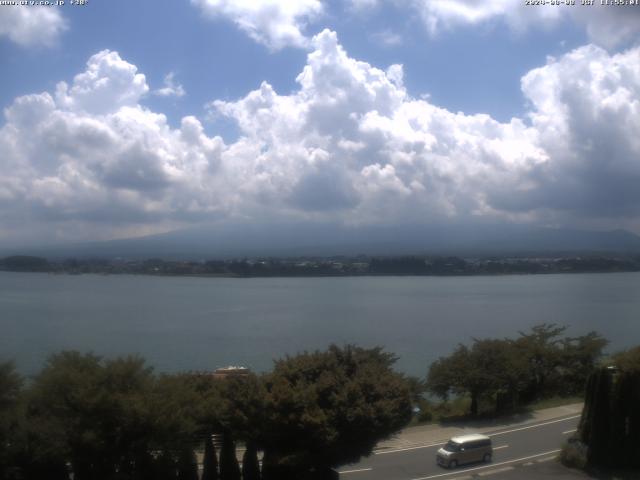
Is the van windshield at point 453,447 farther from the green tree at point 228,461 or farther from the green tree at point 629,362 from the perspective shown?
the green tree at point 228,461

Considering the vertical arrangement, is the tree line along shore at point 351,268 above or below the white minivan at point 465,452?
above

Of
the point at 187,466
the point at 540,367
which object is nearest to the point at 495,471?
the point at 187,466

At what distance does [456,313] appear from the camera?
44812 mm

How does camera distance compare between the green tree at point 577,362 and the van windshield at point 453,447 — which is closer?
the van windshield at point 453,447

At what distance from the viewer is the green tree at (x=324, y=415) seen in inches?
347

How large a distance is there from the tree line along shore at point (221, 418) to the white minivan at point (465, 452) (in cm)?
→ 138

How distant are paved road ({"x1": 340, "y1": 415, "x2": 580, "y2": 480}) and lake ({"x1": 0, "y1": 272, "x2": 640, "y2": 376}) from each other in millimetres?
11294

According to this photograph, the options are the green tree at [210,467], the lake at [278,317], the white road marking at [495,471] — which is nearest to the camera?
the green tree at [210,467]

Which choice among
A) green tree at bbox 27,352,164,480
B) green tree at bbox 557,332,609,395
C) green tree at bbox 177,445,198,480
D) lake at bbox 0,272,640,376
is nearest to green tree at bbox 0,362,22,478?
green tree at bbox 27,352,164,480

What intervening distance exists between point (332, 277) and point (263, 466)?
75.9 metres

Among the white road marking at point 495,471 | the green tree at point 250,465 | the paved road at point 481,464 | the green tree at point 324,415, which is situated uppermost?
the green tree at point 324,415

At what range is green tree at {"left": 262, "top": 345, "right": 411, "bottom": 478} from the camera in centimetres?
880

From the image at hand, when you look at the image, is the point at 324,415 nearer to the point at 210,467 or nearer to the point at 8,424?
the point at 210,467

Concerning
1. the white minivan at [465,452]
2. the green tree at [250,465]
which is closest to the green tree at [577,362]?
the white minivan at [465,452]
